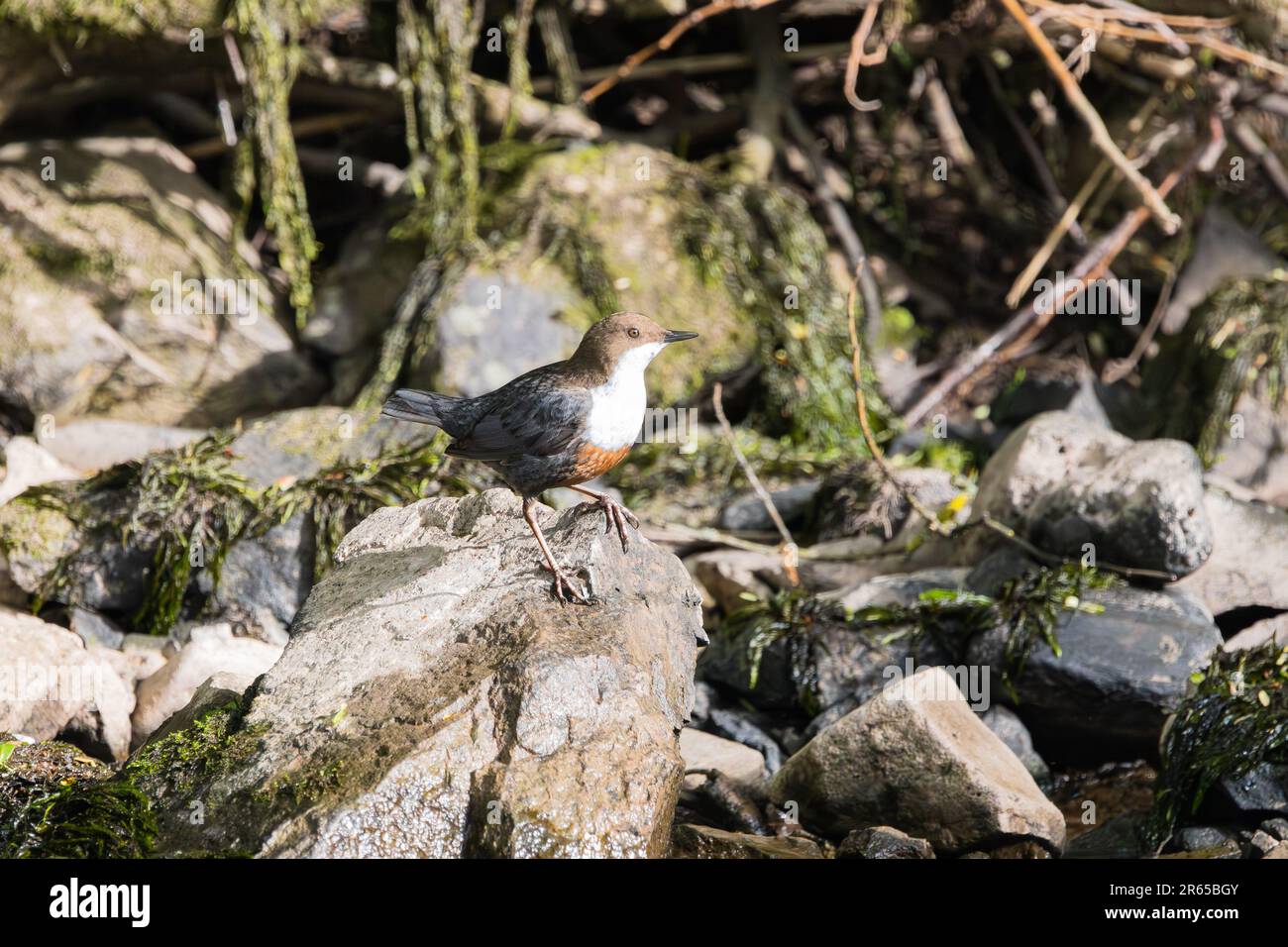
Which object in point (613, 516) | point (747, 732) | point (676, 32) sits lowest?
point (747, 732)

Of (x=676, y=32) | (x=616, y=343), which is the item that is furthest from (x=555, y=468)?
(x=676, y=32)

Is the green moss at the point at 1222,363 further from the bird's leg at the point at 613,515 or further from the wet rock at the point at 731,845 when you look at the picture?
the bird's leg at the point at 613,515

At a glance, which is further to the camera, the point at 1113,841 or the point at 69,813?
the point at 1113,841

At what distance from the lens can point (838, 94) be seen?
10906 mm

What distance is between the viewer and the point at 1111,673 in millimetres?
5805

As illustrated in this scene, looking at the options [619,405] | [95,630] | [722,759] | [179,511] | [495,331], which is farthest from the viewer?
[495,331]

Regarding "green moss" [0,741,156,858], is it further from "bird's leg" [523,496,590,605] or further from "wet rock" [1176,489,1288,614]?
"wet rock" [1176,489,1288,614]

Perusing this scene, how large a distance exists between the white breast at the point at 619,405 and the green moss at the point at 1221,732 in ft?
8.24

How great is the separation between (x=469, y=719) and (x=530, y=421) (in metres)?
1.03

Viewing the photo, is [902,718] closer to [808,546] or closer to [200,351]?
[808,546]

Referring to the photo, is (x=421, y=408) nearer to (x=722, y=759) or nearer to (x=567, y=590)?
(x=567, y=590)

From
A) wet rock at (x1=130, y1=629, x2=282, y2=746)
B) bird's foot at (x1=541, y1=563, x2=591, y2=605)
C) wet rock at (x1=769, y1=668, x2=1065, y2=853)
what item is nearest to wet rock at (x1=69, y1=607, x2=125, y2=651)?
wet rock at (x1=130, y1=629, x2=282, y2=746)

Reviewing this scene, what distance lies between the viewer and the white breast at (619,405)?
433cm

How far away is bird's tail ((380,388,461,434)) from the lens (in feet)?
15.2
